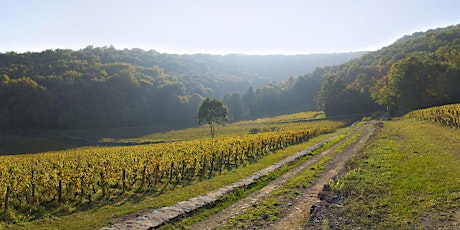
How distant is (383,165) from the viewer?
18.4m

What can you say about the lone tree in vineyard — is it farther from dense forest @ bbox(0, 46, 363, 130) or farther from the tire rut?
dense forest @ bbox(0, 46, 363, 130)

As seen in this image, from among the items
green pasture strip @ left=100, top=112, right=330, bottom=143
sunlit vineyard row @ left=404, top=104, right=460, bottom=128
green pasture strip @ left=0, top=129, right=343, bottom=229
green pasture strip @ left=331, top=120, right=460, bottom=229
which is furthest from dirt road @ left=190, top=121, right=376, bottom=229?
green pasture strip @ left=100, top=112, right=330, bottom=143

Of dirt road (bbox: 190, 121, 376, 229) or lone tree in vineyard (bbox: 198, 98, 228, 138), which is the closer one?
dirt road (bbox: 190, 121, 376, 229)

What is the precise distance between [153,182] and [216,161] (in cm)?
781

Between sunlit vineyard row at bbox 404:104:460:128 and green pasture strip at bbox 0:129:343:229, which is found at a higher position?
sunlit vineyard row at bbox 404:104:460:128

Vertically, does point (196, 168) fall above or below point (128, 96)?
below

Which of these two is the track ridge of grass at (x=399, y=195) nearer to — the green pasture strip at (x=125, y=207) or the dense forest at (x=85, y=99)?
the green pasture strip at (x=125, y=207)

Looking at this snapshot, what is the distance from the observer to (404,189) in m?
13.2

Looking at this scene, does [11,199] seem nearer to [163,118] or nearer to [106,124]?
[106,124]

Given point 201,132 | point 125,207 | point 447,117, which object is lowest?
point 201,132

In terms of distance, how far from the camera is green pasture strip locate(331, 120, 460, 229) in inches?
408

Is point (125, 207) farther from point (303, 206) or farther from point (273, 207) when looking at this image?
point (303, 206)

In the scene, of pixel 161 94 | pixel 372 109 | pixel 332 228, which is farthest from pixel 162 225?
pixel 161 94

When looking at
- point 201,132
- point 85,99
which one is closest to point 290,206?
point 201,132
